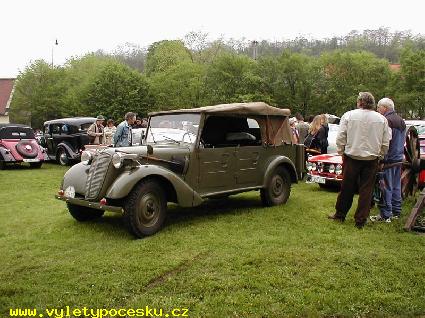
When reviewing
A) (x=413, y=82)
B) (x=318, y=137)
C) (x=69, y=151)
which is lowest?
(x=69, y=151)

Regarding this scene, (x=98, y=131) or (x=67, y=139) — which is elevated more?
(x=98, y=131)

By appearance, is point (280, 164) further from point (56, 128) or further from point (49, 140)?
point (49, 140)

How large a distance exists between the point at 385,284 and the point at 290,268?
0.92 metres

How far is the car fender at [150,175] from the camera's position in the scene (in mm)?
5680

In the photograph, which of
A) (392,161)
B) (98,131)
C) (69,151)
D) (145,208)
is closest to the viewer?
(145,208)

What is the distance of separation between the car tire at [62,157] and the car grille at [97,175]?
35.8 ft

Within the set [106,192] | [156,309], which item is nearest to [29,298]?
[156,309]

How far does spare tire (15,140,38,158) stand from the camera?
15.4 meters

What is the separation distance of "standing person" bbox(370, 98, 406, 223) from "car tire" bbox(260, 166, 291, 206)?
1.73 metres

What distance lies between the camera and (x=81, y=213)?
6918 mm

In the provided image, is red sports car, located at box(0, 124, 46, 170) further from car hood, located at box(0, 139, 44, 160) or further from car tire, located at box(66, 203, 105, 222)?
car tire, located at box(66, 203, 105, 222)

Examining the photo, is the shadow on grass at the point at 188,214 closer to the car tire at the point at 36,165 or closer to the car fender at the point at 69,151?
the car fender at the point at 69,151

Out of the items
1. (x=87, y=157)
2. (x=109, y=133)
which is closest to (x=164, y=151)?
(x=87, y=157)

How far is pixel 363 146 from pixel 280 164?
6.81ft
